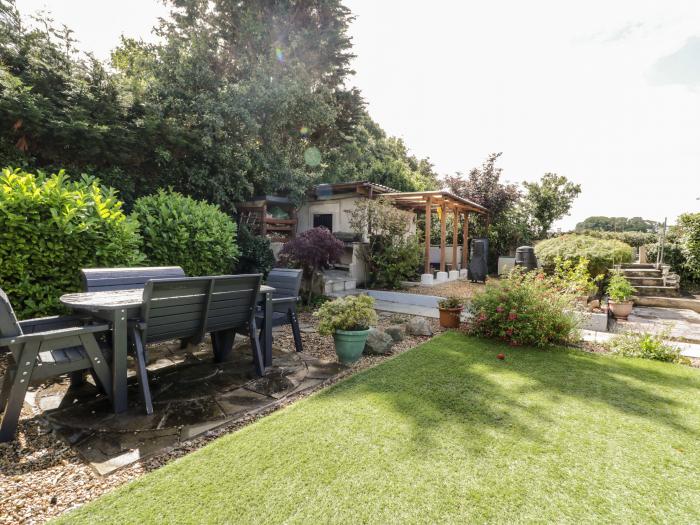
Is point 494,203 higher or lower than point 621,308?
higher

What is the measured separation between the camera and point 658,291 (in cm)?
1016

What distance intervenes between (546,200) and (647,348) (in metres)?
15.4

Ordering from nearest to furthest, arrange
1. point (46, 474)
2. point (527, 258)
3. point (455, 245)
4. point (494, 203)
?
point (46, 474) → point (527, 258) → point (455, 245) → point (494, 203)

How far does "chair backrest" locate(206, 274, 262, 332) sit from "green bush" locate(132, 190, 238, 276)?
345cm

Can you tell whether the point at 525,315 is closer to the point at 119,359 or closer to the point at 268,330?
the point at 268,330

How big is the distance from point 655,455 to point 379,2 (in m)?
8.52

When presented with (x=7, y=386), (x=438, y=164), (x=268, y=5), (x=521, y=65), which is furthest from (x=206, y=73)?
(x=438, y=164)

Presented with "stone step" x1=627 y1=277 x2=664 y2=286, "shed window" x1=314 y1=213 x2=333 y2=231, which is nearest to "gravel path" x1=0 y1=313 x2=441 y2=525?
"shed window" x1=314 y1=213 x2=333 y2=231

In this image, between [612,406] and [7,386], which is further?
[612,406]

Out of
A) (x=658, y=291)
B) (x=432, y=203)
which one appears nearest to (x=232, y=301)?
(x=432, y=203)

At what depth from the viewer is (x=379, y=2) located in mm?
7246

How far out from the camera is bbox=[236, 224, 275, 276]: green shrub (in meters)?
9.30

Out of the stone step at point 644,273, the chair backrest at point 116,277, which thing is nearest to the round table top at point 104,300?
the chair backrest at point 116,277

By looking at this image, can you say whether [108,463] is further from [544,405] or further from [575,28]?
[575,28]
